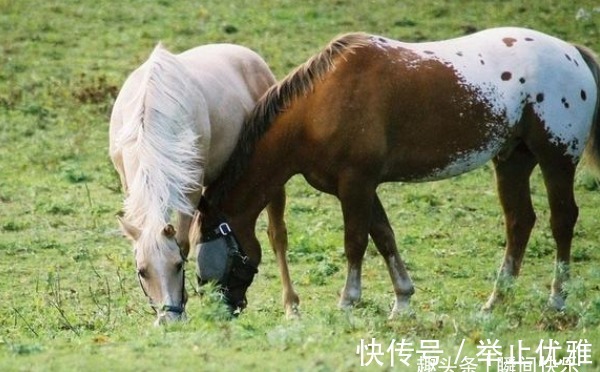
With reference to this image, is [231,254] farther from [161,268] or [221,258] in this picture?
[161,268]

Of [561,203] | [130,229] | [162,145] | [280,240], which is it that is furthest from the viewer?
[280,240]

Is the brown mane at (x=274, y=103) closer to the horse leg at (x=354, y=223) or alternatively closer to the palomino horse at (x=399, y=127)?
the palomino horse at (x=399, y=127)

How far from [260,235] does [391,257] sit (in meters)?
2.98

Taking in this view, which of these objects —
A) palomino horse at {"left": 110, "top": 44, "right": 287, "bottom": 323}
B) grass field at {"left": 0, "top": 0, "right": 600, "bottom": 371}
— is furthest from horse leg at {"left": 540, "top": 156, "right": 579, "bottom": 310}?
palomino horse at {"left": 110, "top": 44, "right": 287, "bottom": 323}

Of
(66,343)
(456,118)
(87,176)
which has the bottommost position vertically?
(87,176)

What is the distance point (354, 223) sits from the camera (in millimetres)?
9391

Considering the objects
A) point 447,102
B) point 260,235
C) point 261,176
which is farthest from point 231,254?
point 260,235

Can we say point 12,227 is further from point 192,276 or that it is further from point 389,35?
point 389,35

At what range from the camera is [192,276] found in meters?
11.2

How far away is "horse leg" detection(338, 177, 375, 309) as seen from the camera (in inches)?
366

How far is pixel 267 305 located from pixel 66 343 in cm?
287

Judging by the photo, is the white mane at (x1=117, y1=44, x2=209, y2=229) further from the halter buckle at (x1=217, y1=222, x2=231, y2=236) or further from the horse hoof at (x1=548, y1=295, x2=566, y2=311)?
the horse hoof at (x1=548, y1=295, x2=566, y2=311)

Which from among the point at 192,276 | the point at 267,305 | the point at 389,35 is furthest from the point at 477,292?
the point at 389,35

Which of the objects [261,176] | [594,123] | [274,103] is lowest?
[261,176]
